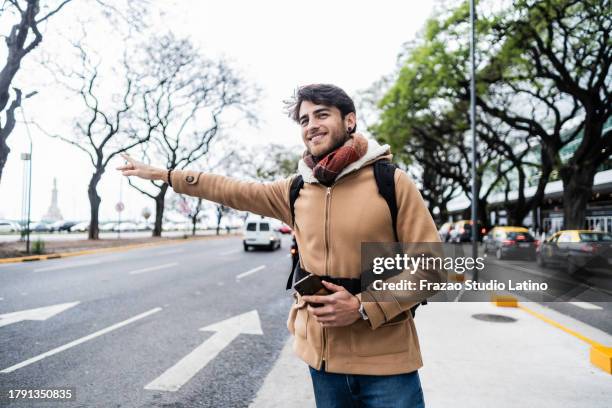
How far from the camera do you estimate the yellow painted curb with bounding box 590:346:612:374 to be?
419 cm

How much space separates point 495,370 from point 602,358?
45.2 inches

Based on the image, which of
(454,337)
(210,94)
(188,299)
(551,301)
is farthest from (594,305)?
(210,94)

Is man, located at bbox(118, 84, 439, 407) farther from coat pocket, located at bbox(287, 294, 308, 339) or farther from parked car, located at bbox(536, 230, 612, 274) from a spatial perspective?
parked car, located at bbox(536, 230, 612, 274)

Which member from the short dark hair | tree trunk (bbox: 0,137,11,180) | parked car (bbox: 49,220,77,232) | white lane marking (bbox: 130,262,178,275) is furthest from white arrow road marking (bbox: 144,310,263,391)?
parked car (bbox: 49,220,77,232)

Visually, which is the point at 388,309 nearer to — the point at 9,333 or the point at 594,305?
the point at 9,333

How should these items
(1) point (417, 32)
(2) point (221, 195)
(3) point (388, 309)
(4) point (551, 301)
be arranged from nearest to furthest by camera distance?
1. (3) point (388, 309)
2. (2) point (221, 195)
3. (4) point (551, 301)
4. (1) point (417, 32)

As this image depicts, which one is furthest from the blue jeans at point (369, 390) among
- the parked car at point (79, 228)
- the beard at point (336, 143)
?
Answer: the parked car at point (79, 228)

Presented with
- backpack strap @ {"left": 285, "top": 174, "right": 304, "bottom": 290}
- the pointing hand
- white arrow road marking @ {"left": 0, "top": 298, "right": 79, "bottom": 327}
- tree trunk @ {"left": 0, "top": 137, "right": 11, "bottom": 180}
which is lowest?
white arrow road marking @ {"left": 0, "top": 298, "right": 79, "bottom": 327}

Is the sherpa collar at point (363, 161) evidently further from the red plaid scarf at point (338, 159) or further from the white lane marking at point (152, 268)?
the white lane marking at point (152, 268)

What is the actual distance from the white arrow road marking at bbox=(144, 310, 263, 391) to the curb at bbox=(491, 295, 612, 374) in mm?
4123

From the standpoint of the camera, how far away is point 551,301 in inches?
345

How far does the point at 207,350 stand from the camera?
5039 millimetres

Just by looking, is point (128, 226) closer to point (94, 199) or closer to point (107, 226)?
point (107, 226)

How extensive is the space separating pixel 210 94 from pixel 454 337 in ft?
89.2
